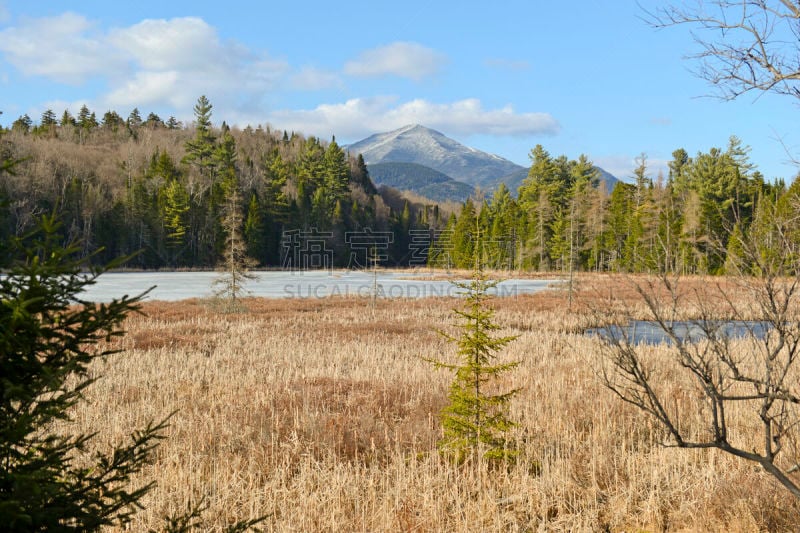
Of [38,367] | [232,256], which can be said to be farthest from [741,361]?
[232,256]

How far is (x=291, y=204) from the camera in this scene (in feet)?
257

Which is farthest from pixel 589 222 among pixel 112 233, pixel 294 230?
pixel 112 233

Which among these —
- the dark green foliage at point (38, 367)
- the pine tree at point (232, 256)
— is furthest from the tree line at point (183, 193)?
the dark green foliage at point (38, 367)

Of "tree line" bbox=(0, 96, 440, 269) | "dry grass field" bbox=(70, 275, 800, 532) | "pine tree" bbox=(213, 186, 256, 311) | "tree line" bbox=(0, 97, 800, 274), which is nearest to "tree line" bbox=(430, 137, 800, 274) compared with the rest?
"tree line" bbox=(0, 97, 800, 274)

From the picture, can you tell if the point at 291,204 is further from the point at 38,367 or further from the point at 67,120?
the point at 38,367

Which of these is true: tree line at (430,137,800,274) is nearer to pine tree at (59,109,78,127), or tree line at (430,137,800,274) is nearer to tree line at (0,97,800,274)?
tree line at (0,97,800,274)

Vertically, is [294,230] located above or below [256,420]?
above

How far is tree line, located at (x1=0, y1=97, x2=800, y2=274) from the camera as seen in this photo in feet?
186

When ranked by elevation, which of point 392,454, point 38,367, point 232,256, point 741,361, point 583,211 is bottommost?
point 392,454

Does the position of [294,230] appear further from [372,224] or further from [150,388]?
[150,388]

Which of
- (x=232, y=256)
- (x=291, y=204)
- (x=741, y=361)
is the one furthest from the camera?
(x=291, y=204)

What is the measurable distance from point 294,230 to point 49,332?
75.7 meters

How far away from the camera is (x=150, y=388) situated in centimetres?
934

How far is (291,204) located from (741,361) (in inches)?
3025
